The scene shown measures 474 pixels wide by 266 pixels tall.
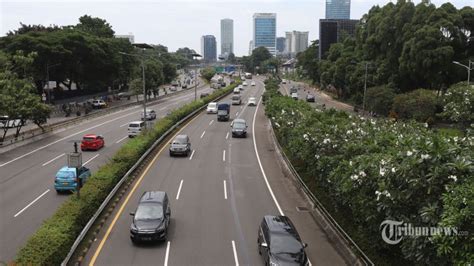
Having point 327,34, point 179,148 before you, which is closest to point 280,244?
point 179,148

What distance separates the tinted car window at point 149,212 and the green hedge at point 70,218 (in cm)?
232

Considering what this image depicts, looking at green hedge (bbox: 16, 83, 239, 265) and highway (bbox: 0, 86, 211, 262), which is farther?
highway (bbox: 0, 86, 211, 262)

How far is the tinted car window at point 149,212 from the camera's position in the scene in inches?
723

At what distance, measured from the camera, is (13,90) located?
134ft

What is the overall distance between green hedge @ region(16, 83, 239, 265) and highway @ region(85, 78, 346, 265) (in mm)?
1109

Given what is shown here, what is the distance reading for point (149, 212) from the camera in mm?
18672

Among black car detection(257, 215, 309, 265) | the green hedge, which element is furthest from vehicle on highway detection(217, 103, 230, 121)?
black car detection(257, 215, 309, 265)

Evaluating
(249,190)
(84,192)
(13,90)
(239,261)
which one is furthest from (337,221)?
(13,90)

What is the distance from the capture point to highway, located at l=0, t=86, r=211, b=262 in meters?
19.7

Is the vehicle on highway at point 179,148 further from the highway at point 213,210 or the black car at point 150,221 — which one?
the black car at point 150,221

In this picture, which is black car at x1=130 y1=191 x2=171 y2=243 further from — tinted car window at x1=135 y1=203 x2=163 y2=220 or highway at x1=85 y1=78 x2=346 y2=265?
highway at x1=85 y1=78 x2=346 y2=265

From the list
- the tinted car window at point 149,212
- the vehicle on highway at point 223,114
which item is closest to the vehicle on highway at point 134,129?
the vehicle on highway at point 223,114

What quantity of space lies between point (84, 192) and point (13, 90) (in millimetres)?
24711

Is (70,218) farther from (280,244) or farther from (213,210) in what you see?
(280,244)
